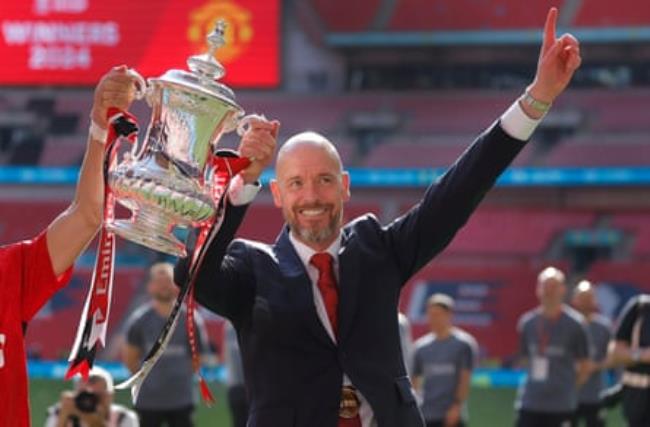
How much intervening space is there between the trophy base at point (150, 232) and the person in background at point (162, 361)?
6.60 meters

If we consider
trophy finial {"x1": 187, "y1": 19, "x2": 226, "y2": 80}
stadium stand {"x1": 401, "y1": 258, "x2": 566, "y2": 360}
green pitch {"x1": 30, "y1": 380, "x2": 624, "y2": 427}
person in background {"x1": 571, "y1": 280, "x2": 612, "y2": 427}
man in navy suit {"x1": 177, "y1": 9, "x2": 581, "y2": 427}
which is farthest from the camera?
stadium stand {"x1": 401, "y1": 258, "x2": 566, "y2": 360}

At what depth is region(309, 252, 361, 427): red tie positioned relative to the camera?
3406 millimetres

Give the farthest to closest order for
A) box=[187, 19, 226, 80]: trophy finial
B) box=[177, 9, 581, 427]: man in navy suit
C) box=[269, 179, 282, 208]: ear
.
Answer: box=[269, 179, 282, 208]: ear → box=[177, 9, 581, 427]: man in navy suit → box=[187, 19, 226, 80]: trophy finial

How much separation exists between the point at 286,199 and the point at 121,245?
20456mm

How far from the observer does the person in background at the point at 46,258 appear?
3279 millimetres

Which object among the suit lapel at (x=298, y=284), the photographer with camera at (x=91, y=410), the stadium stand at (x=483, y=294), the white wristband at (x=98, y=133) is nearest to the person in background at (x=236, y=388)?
the photographer with camera at (x=91, y=410)

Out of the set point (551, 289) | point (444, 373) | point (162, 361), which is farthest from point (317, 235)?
point (444, 373)

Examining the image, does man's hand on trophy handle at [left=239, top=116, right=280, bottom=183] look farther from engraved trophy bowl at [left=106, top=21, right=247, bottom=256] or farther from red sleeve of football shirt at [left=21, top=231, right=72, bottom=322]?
red sleeve of football shirt at [left=21, top=231, right=72, bottom=322]

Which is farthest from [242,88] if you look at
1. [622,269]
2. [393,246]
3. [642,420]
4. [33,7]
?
[393,246]

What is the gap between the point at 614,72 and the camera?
2398cm

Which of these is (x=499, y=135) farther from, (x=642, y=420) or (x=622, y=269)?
(x=622, y=269)

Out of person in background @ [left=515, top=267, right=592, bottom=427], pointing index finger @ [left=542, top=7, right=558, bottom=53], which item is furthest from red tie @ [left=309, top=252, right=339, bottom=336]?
person in background @ [left=515, top=267, right=592, bottom=427]

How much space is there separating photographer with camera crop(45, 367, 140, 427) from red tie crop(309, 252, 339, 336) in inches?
167

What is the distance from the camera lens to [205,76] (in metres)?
3.23
